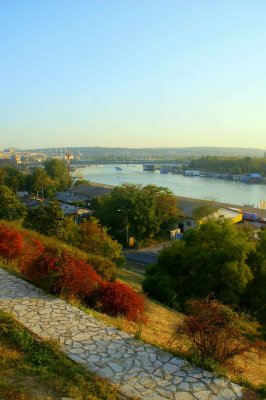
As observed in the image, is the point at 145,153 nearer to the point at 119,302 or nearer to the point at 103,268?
the point at 103,268

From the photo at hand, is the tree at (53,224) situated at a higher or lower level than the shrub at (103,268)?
lower

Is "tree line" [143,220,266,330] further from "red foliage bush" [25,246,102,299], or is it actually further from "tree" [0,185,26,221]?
"tree" [0,185,26,221]

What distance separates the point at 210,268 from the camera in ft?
22.6

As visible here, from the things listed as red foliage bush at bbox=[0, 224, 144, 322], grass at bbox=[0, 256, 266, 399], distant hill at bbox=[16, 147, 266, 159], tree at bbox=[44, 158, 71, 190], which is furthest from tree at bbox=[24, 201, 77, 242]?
distant hill at bbox=[16, 147, 266, 159]

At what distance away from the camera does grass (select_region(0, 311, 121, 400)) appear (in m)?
2.35

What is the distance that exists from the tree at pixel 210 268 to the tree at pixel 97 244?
60.3 inches

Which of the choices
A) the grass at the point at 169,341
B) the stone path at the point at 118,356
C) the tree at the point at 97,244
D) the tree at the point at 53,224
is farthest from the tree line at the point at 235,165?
the stone path at the point at 118,356

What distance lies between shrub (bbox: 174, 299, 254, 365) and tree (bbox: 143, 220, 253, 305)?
12.4ft

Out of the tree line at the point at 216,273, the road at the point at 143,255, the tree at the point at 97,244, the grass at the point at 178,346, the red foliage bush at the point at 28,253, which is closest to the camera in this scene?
the grass at the point at 178,346

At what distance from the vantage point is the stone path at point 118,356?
2.52 m

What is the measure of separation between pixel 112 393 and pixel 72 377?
1.02 ft

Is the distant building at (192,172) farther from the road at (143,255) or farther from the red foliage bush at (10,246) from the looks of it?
the red foliage bush at (10,246)

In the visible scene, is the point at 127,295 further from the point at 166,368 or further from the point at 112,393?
the point at 112,393

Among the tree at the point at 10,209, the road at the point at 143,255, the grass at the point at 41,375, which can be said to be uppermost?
the grass at the point at 41,375
